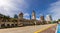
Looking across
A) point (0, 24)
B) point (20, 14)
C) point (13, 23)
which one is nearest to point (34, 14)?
point (20, 14)

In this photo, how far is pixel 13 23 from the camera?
154 ft

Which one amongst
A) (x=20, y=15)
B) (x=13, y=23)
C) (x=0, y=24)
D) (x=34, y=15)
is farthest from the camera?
(x=34, y=15)

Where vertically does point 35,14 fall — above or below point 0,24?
above

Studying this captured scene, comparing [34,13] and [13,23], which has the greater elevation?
[34,13]

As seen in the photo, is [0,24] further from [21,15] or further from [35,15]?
[35,15]

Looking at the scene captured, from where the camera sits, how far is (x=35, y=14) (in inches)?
4798

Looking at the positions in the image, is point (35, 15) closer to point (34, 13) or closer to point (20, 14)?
point (34, 13)

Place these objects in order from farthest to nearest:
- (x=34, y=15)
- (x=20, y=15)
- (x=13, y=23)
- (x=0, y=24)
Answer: (x=34, y=15) → (x=20, y=15) → (x=13, y=23) → (x=0, y=24)

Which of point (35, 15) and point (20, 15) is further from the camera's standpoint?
point (35, 15)

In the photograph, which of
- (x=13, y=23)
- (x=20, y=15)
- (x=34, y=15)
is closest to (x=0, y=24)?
(x=13, y=23)

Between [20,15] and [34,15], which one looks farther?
[34,15]

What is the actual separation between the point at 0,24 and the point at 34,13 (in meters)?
86.1

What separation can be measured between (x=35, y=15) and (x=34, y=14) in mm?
1332

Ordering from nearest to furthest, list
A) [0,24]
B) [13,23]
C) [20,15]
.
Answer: [0,24], [13,23], [20,15]
